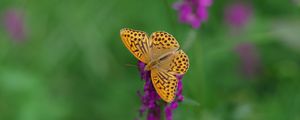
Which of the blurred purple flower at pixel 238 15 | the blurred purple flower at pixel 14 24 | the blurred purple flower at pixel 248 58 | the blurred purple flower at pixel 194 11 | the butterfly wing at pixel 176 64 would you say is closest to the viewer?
the butterfly wing at pixel 176 64

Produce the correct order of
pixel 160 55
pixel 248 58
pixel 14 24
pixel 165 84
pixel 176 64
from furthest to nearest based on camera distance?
A: 1. pixel 14 24
2. pixel 248 58
3. pixel 160 55
4. pixel 176 64
5. pixel 165 84

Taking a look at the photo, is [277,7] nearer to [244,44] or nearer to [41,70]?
[244,44]

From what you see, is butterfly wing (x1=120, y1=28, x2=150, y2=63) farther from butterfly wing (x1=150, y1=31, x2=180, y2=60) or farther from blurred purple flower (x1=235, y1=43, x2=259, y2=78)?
blurred purple flower (x1=235, y1=43, x2=259, y2=78)

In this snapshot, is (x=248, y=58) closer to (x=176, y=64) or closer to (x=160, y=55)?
(x=160, y=55)

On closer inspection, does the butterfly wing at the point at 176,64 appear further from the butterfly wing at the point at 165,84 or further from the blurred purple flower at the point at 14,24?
the blurred purple flower at the point at 14,24

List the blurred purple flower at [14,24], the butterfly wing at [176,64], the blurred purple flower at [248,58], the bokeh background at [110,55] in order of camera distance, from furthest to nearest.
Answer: the blurred purple flower at [14,24] < the blurred purple flower at [248,58] < the bokeh background at [110,55] < the butterfly wing at [176,64]

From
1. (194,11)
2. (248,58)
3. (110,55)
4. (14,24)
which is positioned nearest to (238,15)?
(248,58)

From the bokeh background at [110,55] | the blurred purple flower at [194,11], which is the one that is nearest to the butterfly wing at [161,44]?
the blurred purple flower at [194,11]
